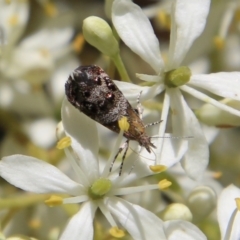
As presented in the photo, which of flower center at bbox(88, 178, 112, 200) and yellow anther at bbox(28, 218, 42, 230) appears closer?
flower center at bbox(88, 178, 112, 200)

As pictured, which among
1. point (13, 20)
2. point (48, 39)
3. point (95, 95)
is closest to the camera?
point (95, 95)

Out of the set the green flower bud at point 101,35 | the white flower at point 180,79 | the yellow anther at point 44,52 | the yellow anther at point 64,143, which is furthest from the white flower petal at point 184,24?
the yellow anther at point 44,52

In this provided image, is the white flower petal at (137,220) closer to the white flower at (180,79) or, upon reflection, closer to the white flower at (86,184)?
the white flower at (86,184)

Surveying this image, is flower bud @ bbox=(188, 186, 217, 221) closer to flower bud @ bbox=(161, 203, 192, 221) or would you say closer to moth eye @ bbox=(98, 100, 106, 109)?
flower bud @ bbox=(161, 203, 192, 221)

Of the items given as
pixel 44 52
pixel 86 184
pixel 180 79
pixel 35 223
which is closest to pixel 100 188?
pixel 86 184

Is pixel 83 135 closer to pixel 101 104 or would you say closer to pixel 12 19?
pixel 101 104

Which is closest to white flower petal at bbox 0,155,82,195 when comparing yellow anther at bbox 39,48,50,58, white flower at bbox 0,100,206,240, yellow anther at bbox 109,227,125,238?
white flower at bbox 0,100,206,240
